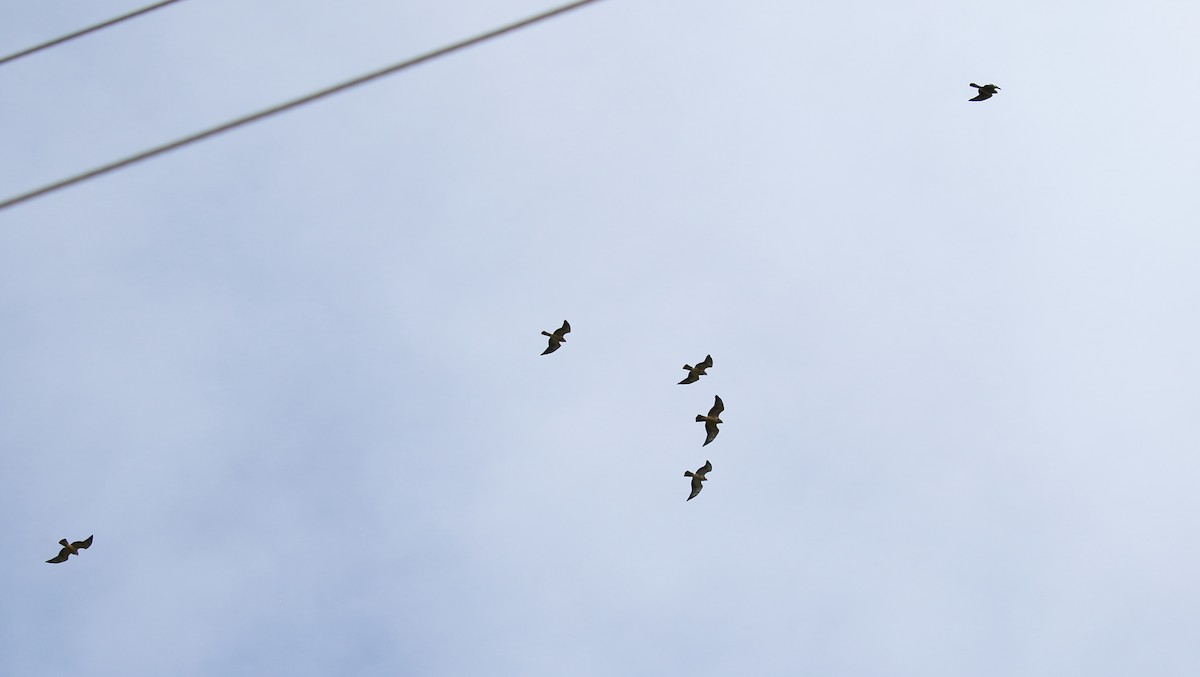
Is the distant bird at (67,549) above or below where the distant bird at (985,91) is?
below

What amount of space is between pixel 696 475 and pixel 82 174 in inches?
951

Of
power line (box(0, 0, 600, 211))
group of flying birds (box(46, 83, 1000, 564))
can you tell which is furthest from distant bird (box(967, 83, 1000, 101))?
power line (box(0, 0, 600, 211))

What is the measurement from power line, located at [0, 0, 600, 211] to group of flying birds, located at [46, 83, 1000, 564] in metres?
18.8

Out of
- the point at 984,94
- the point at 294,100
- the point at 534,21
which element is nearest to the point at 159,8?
the point at 294,100

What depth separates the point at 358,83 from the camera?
993cm

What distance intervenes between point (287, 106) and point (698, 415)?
2099 centimetres

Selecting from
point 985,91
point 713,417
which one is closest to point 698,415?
point 713,417

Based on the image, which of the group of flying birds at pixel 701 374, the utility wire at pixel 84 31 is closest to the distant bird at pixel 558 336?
the group of flying birds at pixel 701 374

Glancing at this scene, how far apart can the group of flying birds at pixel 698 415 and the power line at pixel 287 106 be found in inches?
741

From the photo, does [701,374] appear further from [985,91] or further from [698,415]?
[985,91]

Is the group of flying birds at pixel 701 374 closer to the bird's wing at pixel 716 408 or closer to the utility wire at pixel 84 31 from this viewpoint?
the bird's wing at pixel 716 408

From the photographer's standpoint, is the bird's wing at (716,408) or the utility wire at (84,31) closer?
the utility wire at (84,31)

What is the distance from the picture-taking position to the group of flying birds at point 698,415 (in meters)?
28.3

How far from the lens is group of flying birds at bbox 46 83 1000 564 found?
Result: 28.3m
